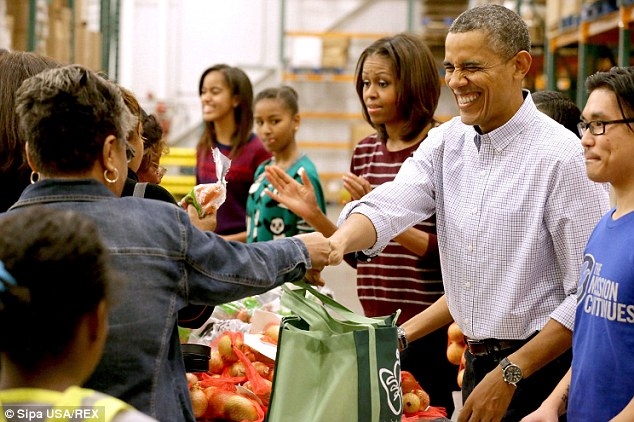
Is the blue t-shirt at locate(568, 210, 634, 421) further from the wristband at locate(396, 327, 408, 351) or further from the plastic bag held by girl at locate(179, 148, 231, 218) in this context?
the plastic bag held by girl at locate(179, 148, 231, 218)

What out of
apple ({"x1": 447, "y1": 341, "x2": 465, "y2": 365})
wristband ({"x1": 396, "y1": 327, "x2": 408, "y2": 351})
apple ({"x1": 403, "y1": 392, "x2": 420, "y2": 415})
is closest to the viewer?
apple ({"x1": 403, "y1": 392, "x2": 420, "y2": 415})

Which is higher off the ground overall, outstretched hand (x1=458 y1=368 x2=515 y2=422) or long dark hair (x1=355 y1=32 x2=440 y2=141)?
long dark hair (x1=355 y1=32 x2=440 y2=141)

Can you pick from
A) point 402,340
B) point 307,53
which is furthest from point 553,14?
point 307,53

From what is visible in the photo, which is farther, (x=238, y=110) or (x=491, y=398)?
(x=238, y=110)

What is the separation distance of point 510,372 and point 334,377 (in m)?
0.47

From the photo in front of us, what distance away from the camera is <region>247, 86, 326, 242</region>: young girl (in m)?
4.32

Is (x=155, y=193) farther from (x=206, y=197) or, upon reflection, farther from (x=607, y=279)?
(x=607, y=279)

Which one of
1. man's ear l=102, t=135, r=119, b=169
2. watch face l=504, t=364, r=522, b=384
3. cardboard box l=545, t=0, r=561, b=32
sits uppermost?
cardboard box l=545, t=0, r=561, b=32

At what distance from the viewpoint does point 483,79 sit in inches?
96.0

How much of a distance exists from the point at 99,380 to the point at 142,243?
257 mm

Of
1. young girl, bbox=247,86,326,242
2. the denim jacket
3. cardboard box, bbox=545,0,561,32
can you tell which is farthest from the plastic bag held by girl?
cardboard box, bbox=545,0,561,32

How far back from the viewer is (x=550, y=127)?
244cm

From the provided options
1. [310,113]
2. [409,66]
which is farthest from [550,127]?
[310,113]

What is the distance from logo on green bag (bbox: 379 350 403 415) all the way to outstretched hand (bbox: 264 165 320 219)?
0.77m
